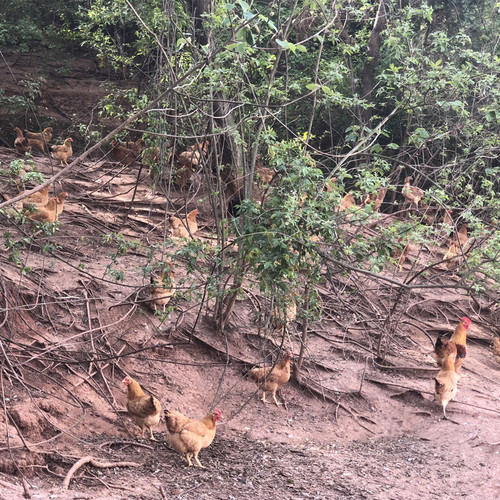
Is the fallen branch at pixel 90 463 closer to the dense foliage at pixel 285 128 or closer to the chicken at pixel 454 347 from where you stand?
the dense foliage at pixel 285 128

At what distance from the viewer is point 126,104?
14.2 meters

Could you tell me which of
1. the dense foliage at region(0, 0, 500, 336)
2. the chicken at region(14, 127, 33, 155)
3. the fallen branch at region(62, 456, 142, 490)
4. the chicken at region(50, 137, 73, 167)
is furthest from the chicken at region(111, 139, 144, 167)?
the fallen branch at region(62, 456, 142, 490)

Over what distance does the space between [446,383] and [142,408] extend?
12.7 ft

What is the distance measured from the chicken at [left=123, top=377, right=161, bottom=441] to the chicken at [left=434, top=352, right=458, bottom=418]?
3638 millimetres

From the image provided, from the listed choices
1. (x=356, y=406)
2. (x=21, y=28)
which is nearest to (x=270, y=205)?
(x=356, y=406)

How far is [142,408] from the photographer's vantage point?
17.2 feet

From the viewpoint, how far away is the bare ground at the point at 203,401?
471 cm

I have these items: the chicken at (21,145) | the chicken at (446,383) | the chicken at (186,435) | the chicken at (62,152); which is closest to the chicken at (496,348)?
the chicken at (446,383)

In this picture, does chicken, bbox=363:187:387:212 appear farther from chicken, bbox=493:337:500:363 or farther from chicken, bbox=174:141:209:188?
chicken, bbox=493:337:500:363

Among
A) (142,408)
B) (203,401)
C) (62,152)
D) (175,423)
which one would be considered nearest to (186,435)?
(175,423)

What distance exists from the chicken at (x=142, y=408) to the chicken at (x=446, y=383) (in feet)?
11.9

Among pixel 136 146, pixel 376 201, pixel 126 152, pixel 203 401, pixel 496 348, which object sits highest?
pixel 376 201

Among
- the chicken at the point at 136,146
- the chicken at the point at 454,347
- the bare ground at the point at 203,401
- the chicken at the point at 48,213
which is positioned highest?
the chicken at the point at 136,146

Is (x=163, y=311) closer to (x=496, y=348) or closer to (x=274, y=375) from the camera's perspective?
(x=274, y=375)
